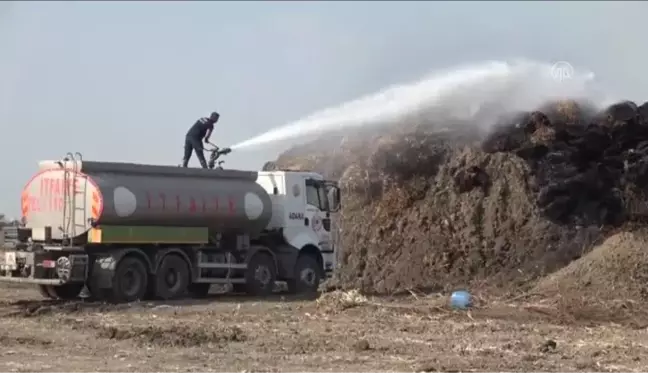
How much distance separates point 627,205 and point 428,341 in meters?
12.2

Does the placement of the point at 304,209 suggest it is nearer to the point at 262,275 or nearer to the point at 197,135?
the point at 262,275

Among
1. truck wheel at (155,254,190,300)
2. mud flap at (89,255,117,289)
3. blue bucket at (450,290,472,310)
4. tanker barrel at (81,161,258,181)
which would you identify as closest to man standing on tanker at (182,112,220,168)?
tanker barrel at (81,161,258,181)

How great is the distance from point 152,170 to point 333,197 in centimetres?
664

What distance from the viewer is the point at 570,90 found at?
2870 cm

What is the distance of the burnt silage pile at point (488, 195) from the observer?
90.1ft

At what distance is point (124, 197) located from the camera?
24453 millimetres

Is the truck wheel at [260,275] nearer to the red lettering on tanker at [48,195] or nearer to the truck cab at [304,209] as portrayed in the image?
the truck cab at [304,209]

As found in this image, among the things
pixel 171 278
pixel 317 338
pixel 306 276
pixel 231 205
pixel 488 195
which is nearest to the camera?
pixel 317 338

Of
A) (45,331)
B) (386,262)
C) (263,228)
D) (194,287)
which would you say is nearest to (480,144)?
(386,262)

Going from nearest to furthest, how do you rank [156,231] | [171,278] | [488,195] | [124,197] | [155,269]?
1. [124,197]
2. [156,231]
3. [155,269]
4. [171,278]
5. [488,195]

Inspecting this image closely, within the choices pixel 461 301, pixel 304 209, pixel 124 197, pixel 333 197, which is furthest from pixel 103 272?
pixel 461 301

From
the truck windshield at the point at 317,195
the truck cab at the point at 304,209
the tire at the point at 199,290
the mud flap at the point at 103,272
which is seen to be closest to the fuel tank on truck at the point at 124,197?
the mud flap at the point at 103,272

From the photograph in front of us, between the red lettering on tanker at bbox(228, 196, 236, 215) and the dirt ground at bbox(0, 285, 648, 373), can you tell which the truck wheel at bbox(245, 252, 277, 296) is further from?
the dirt ground at bbox(0, 285, 648, 373)

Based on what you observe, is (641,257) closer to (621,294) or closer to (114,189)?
(621,294)
